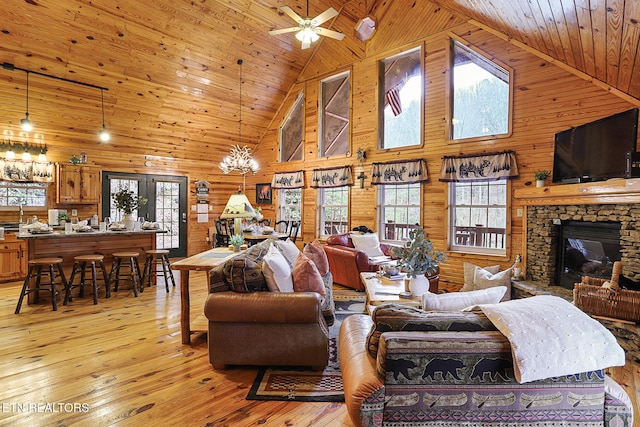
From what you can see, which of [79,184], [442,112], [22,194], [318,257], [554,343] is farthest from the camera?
[79,184]

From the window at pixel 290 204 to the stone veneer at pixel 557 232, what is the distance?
493cm

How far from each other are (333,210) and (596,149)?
4.69 m

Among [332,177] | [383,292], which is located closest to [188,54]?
[332,177]

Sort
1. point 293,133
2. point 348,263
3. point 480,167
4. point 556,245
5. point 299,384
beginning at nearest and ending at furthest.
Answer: point 299,384
point 556,245
point 480,167
point 348,263
point 293,133

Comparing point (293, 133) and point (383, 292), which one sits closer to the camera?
point (383, 292)

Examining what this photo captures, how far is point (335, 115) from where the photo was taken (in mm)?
7547

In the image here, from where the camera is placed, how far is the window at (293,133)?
8.27 m

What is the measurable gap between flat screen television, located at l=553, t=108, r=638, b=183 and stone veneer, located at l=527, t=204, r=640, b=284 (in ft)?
1.16

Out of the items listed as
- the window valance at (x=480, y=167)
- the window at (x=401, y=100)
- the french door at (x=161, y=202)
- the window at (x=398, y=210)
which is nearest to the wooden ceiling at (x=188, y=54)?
the french door at (x=161, y=202)

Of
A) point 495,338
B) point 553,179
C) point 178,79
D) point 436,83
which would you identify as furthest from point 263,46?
point 495,338

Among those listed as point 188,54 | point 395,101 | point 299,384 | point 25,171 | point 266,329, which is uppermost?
point 188,54

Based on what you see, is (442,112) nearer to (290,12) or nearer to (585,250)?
(585,250)

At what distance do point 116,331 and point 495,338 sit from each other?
3.53 meters

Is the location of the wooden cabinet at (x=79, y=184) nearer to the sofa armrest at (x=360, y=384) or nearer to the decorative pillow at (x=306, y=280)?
the decorative pillow at (x=306, y=280)
